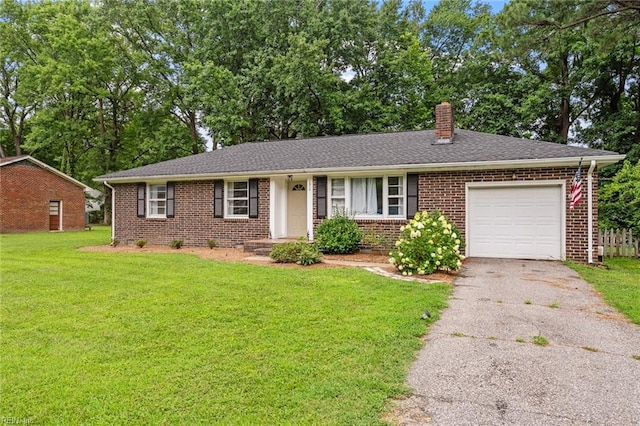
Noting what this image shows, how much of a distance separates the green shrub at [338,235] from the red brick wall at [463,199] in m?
0.49

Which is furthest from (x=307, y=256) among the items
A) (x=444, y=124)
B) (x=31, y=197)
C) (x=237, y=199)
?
(x=31, y=197)

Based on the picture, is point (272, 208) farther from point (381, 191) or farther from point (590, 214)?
point (590, 214)

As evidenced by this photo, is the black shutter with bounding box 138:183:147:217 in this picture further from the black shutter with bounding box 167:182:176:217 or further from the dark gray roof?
the black shutter with bounding box 167:182:176:217

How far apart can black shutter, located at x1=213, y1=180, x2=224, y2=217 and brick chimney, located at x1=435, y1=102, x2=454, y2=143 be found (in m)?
7.15

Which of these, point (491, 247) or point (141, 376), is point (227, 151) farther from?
point (141, 376)

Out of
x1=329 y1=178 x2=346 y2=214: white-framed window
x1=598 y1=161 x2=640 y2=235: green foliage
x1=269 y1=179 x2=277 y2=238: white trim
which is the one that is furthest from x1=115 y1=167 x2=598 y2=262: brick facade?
x1=598 y1=161 x2=640 y2=235: green foliage

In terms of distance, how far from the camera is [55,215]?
76.5 ft

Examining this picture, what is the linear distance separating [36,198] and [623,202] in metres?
28.5

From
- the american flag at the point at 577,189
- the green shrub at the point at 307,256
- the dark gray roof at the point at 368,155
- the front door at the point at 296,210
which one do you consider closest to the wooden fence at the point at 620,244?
the american flag at the point at 577,189

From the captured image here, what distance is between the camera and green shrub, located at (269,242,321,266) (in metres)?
8.69

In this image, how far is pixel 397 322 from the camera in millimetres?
4355

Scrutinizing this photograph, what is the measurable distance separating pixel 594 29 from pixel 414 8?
18.1m

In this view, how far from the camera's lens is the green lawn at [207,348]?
8.39 ft

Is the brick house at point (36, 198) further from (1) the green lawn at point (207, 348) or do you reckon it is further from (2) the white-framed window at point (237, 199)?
(1) the green lawn at point (207, 348)
